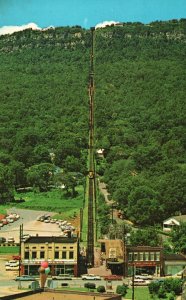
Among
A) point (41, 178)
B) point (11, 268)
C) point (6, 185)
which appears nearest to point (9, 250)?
point (11, 268)

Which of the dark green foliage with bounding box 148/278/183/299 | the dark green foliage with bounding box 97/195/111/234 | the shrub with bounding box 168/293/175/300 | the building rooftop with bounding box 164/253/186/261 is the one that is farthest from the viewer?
the dark green foliage with bounding box 97/195/111/234

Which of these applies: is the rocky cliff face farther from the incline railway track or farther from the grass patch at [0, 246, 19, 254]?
A: the grass patch at [0, 246, 19, 254]

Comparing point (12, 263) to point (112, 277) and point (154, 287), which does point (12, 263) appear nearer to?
point (112, 277)

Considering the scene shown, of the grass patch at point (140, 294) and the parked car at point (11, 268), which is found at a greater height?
the parked car at point (11, 268)

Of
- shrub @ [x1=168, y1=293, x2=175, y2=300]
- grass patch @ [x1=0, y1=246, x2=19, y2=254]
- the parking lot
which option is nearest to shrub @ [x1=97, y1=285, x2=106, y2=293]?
shrub @ [x1=168, y1=293, x2=175, y2=300]

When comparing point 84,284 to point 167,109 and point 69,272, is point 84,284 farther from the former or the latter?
point 167,109

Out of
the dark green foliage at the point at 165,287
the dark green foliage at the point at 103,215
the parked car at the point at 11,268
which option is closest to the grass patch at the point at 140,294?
the dark green foliage at the point at 165,287

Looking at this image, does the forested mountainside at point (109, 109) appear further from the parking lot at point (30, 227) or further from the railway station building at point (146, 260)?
the railway station building at point (146, 260)
